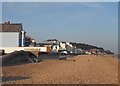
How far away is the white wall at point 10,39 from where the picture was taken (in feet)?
166

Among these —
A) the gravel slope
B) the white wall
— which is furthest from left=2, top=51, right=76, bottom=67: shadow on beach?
the white wall

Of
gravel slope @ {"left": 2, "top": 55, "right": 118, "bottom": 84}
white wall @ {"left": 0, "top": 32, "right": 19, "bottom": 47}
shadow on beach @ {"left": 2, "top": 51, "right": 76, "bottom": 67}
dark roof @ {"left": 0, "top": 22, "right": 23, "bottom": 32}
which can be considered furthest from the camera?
dark roof @ {"left": 0, "top": 22, "right": 23, "bottom": 32}

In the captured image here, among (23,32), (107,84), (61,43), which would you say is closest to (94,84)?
(107,84)

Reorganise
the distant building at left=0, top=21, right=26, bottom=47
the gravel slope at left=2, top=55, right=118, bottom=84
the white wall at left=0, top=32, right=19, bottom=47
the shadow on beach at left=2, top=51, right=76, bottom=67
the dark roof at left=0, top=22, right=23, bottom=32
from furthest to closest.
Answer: the dark roof at left=0, top=22, right=23, bottom=32
the distant building at left=0, top=21, right=26, bottom=47
the white wall at left=0, top=32, right=19, bottom=47
the shadow on beach at left=2, top=51, right=76, bottom=67
the gravel slope at left=2, top=55, right=118, bottom=84

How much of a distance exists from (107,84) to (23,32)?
1799 inches

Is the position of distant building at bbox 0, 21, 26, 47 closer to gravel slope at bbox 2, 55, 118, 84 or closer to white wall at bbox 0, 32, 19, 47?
white wall at bbox 0, 32, 19, 47

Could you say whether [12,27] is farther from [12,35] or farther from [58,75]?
[58,75]

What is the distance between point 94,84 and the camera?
1369cm

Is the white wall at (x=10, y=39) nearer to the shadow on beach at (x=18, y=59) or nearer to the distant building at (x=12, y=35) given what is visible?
the distant building at (x=12, y=35)

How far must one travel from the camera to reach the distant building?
5097 centimetres

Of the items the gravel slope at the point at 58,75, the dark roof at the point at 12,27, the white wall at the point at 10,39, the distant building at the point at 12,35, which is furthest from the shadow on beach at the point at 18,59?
the dark roof at the point at 12,27

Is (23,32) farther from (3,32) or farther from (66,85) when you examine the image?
→ (66,85)

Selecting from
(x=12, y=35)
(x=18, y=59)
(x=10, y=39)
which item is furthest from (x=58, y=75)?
(x=12, y=35)

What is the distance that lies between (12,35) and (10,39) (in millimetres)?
2920
